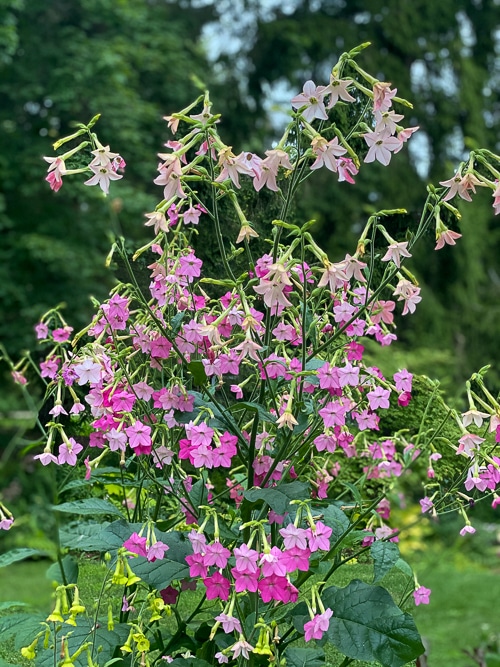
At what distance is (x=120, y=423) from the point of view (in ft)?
4.26

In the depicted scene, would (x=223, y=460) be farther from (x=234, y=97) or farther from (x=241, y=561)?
(x=234, y=97)

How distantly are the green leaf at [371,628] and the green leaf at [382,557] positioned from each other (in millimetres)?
30

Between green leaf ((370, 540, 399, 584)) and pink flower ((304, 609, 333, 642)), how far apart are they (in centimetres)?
16

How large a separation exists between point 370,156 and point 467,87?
885cm

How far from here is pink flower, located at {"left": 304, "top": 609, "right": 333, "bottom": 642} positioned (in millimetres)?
1141

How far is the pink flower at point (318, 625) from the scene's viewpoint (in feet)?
3.74

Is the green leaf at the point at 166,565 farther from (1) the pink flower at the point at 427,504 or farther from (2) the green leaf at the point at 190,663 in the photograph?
(1) the pink flower at the point at 427,504

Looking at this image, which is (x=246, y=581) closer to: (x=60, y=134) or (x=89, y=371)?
(x=89, y=371)

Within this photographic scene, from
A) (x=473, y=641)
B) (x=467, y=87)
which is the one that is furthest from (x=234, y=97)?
(x=473, y=641)

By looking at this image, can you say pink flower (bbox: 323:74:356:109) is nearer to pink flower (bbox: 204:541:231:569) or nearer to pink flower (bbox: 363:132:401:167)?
pink flower (bbox: 363:132:401:167)

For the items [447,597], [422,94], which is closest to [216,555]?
[447,597]

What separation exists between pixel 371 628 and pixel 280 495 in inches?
9.4

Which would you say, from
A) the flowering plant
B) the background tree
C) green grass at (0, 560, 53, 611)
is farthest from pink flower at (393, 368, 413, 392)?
the background tree

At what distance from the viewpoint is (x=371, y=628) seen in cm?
122
